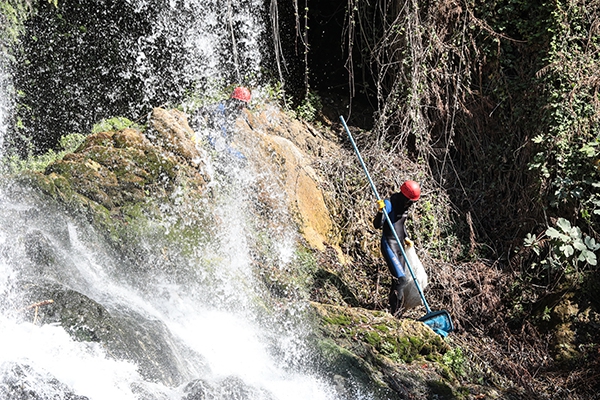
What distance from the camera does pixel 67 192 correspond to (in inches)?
240

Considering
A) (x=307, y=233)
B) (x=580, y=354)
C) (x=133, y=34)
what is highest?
(x=133, y=34)

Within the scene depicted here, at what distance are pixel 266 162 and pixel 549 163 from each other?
3.40m

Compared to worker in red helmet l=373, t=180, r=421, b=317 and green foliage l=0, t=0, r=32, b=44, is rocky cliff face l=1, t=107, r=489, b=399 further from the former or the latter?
green foliage l=0, t=0, r=32, b=44

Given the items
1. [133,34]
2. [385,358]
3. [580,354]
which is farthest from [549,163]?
[133,34]

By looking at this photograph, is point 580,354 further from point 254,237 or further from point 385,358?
point 254,237

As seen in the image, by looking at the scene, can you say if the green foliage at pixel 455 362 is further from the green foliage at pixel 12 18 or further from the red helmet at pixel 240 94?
the green foliage at pixel 12 18

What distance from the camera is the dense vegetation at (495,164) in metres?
7.32

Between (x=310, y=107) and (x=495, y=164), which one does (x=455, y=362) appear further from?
(x=310, y=107)

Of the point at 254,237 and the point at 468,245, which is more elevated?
the point at 254,237

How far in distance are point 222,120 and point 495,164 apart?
355 centimetres

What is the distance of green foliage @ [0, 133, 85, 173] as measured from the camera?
8.25 m

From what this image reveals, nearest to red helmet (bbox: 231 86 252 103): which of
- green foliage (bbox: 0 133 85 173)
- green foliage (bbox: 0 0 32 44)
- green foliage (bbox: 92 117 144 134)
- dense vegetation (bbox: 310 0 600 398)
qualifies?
dense vegetation (bbox: 310 0 600 398)

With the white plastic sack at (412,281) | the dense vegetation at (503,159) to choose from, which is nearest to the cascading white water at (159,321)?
the white plastic sack at (412,281)

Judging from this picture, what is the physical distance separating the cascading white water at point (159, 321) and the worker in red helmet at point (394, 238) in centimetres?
109
